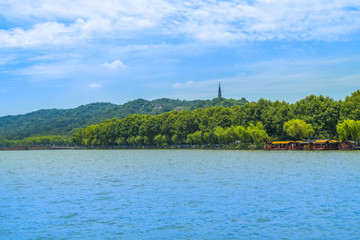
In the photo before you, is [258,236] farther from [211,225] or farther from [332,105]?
[332,105]

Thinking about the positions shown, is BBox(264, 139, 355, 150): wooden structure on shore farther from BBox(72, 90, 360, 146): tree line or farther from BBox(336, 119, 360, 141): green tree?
BBox(72, 90, 360, 146): tree line

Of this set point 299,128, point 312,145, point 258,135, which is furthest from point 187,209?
point 258,135

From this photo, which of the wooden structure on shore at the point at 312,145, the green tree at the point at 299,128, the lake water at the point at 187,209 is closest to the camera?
the lake water at the point at 187,209

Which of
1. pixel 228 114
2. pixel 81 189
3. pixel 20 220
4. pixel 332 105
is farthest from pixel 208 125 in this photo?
pixel 20 220

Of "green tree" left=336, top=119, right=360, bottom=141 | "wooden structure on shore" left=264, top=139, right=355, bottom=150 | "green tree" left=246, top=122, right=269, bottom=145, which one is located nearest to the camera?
"green tree" left=336, top=119, right=360, bottom=141

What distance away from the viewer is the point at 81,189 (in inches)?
1240

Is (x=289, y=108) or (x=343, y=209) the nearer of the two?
(x=343, y=209)

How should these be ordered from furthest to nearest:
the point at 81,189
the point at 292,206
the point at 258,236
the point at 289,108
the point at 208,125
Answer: the point at 208,125 < the point at 289,108 < the point at 81,189 < the point at 292,206 < the point at 258,236

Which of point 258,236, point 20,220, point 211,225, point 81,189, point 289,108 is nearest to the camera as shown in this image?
point 258,236

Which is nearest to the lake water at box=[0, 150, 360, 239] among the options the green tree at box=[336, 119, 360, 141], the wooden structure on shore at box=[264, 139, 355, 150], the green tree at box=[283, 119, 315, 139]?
the green tree at box=[336, 119, 360, 141]

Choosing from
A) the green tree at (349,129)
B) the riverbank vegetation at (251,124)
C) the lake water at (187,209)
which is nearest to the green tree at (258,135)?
the riverbank vegetation at (251,124)

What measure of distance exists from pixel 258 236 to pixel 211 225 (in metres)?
2.69

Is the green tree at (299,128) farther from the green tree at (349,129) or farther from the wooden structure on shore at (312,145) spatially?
the green tree at (349,129)

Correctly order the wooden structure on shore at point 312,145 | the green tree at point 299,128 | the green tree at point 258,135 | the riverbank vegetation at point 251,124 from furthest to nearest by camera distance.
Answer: the green tree at point 258,135, the riverbank vegetation at point 251,124, the green tree at point 299,128, the wooden structure on shore at point 312,145
